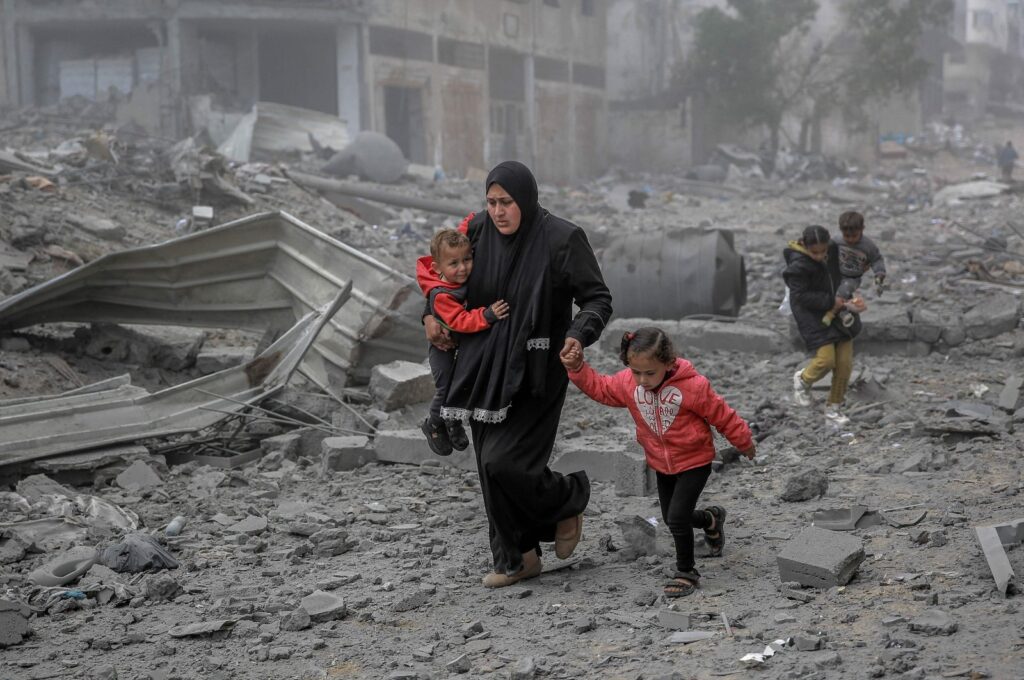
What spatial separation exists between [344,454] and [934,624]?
11.5ft

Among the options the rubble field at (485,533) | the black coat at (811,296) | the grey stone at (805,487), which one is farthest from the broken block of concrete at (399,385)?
the grey stone at (805,487)

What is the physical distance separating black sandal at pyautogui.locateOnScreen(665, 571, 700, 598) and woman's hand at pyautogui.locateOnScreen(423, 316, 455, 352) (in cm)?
111

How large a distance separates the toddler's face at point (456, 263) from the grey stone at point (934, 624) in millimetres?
1804

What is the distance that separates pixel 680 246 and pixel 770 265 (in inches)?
137

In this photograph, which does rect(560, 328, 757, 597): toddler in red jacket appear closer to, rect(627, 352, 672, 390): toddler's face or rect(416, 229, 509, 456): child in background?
rect(627, 352, 672, 390): toddler's face

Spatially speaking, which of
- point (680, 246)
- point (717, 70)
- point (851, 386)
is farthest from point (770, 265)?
point (717, 70)

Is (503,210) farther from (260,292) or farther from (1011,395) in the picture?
(1011,395)

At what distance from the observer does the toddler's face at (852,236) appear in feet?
22.6

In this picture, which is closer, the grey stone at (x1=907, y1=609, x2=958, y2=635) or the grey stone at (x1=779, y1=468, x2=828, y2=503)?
the grey stone at (x1=907, y1=609, x2=958, y2=635)

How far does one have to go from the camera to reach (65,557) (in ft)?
14.8

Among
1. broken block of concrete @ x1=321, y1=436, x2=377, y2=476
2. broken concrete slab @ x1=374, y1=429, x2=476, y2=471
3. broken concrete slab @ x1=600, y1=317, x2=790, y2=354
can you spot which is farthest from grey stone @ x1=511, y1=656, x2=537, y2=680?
broken concrete slab @ x1=600, y1=317, x2=790, y2=354

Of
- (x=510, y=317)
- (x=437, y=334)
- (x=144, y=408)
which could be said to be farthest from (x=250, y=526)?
(x=510, y=317)

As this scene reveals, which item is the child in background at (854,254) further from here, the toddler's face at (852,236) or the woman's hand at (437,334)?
the woman's hand at (437,334)

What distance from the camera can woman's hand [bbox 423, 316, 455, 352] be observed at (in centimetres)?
399
